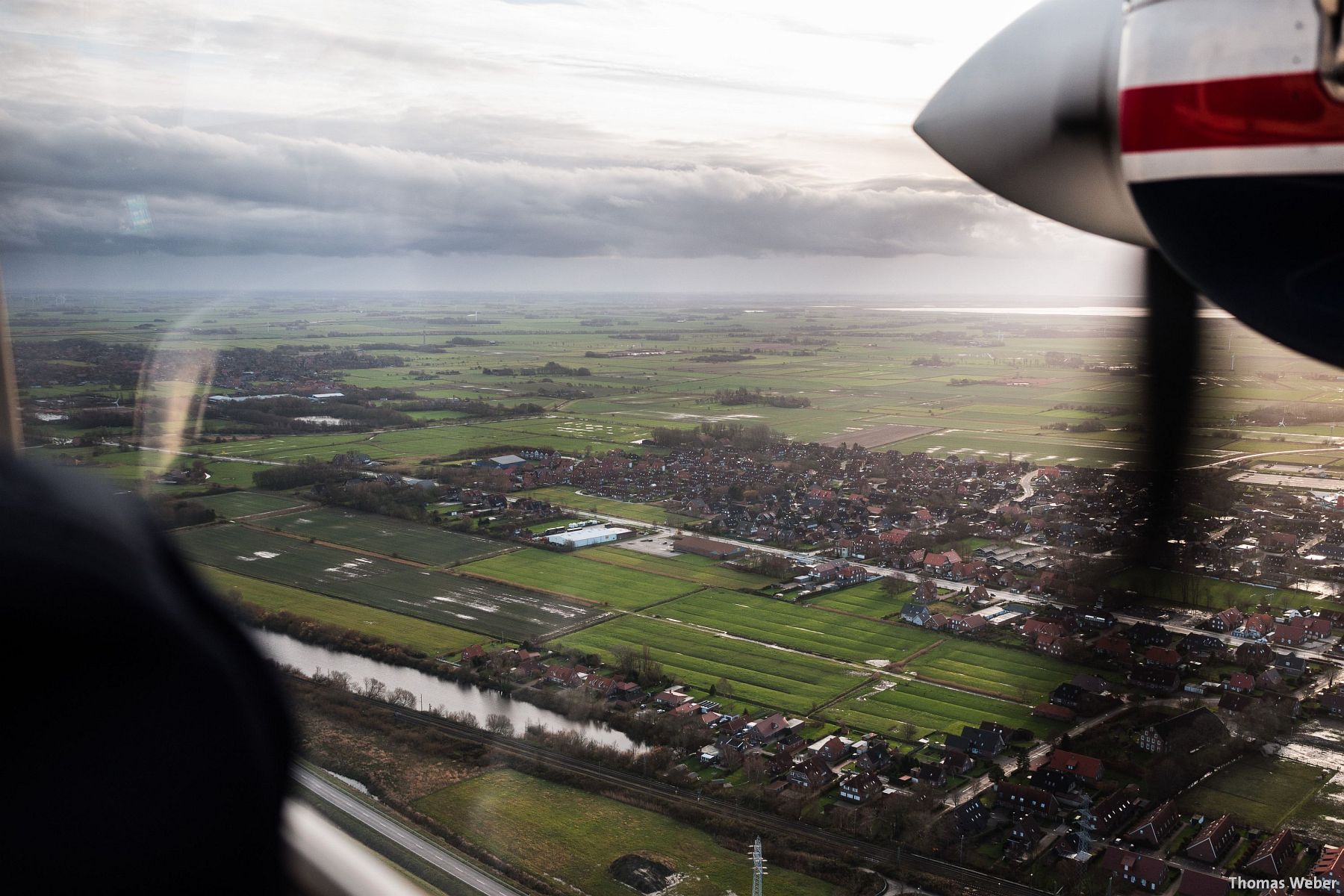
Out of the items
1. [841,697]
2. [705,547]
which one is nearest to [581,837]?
[841,697]

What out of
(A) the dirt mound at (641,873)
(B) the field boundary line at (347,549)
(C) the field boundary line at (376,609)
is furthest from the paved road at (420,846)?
(B) the field boundary line at (347,549)

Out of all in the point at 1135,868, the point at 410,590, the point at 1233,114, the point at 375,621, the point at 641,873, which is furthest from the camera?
the point at 410,590

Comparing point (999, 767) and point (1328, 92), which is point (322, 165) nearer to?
point (999, 767)

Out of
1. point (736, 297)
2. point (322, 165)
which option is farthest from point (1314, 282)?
point (736, 297)

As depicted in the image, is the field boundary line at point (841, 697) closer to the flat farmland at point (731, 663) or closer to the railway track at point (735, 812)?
the flat farmland at point (731, 663)

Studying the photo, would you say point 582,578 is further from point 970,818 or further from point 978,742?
point 970,818

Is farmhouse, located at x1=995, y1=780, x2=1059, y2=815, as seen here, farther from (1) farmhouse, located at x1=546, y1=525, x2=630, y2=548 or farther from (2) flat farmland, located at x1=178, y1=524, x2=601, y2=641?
(1) farmhouse, located at x1=546, y1=525, x2=630, y2=548

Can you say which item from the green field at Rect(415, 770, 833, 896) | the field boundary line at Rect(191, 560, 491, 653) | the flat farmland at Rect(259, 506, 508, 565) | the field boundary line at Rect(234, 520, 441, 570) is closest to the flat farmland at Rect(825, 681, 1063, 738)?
the green field at Rect(415, 770, 833, 896)
